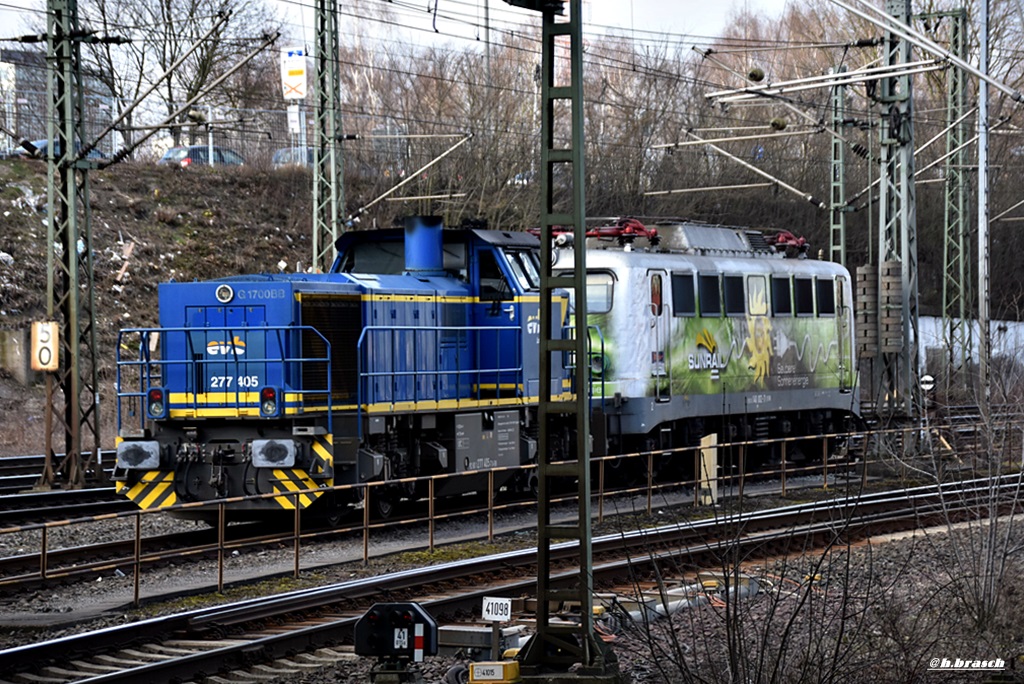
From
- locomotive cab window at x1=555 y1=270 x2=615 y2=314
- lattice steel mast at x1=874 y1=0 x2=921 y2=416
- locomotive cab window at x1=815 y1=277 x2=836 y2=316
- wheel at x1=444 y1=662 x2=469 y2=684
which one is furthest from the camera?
locomotive cab window at x1=815 y1=277 x2=836 y2=316

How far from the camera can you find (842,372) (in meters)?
23.6

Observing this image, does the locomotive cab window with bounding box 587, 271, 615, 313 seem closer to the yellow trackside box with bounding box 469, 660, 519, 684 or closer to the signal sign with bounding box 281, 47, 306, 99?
the yellow trackside box with bounding box 469, 660, 519, 684

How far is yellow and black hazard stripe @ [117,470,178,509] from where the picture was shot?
47.3ft

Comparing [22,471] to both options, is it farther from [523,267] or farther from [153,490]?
[523,267]

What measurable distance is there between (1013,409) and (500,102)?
87.5ft

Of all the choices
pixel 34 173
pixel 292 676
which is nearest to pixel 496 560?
pixel 292 676

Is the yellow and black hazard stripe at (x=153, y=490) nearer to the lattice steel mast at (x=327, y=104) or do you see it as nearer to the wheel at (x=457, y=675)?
the wheel at (x=457, y=675)

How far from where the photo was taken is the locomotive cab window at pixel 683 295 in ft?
64.6

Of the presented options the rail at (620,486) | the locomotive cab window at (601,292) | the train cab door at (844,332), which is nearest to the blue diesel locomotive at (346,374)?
the rail at (620,486)

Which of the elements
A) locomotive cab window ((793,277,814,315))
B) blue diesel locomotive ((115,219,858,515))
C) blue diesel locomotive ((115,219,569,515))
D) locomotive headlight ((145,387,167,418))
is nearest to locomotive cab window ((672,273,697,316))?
blue diesel locomotive ((115,219,858,515))

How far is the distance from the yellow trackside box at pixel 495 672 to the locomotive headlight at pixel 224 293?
8608 millimetres

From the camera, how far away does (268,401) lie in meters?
14.2

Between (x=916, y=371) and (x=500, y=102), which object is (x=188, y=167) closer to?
(x=500, y=102)

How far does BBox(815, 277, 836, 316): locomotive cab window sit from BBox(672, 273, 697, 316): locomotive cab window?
3.64 m
